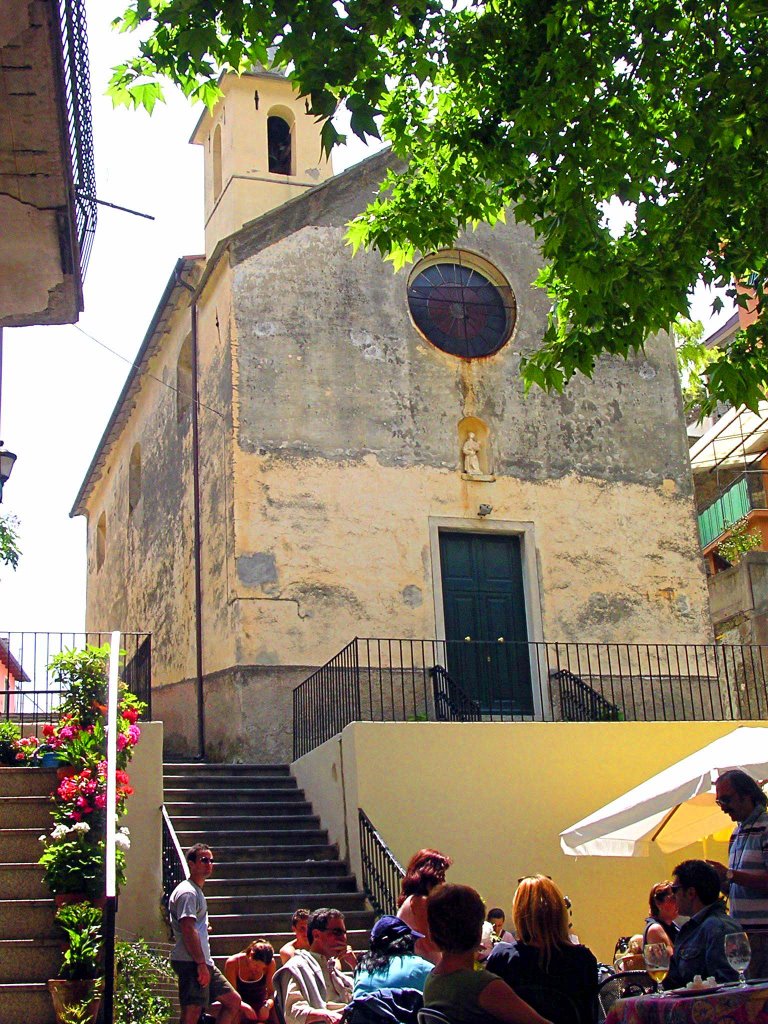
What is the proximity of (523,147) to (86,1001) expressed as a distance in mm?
6878

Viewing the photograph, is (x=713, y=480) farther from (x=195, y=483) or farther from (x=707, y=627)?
(x=195, y=483)

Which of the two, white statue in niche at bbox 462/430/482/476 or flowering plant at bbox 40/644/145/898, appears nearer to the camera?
flowering plant at bbox 40/644/145/898

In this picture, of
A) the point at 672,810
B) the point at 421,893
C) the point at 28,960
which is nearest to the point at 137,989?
the point at 28,960

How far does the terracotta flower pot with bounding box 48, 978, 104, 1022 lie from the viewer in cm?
837

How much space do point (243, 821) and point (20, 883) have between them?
3.87m

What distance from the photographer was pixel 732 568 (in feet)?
77.9

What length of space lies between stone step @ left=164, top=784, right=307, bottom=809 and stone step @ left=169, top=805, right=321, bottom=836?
208mm

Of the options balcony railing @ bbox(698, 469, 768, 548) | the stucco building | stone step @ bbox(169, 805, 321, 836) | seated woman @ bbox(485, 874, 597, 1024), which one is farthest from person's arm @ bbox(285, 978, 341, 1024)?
balcony railing @ bbox(698, 469, 768, 548)

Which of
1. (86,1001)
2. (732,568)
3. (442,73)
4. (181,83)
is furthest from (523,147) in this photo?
(732,568)

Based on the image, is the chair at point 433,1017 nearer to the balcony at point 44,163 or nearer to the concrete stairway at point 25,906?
the balcony at point 44,163

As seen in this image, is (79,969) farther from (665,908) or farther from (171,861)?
(665,908)

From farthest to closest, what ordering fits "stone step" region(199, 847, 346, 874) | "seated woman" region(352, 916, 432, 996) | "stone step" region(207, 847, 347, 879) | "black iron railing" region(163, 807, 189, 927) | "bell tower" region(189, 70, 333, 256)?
"bell tower" region(189, 70, 333, 256) → "stone step" region(199, 847, 346, 874) → "stone step" region(207, 847, 347, 879) → "black iron railing" region(163, 807, 189, 927) → "seated woman" region(352, 916, 432, 996)

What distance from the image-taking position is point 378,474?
16.9m

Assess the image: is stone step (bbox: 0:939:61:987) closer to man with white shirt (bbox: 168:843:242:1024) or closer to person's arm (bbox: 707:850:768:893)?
man with white shirt (bbox: 168:843:242:1024)
